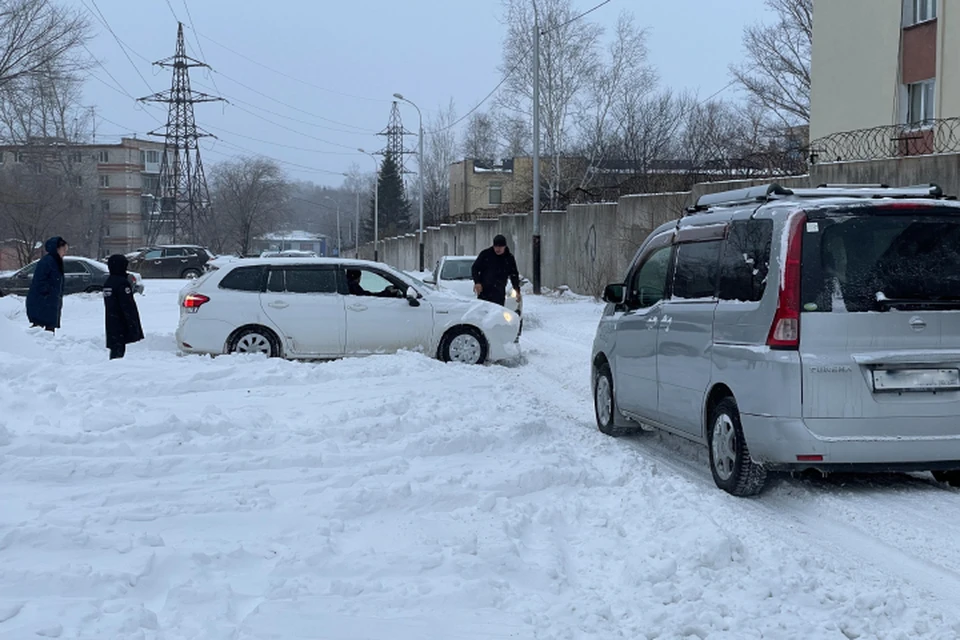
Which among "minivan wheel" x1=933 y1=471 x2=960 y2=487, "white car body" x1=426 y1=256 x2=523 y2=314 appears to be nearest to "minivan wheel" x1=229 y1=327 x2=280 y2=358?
"white car body" x1=426 y1=256 x2=523 y2=314

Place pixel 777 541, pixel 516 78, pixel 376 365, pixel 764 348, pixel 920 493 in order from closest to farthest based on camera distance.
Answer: pixel 777 541 < pixel 764 348 < pixel 920 493 < pixel 376 365 < pixel 516 78

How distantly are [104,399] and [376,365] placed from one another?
10.9 feet

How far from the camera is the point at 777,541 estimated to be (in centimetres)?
552

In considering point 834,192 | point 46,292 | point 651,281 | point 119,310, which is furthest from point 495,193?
point 834,192

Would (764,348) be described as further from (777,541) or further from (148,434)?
(148,434)

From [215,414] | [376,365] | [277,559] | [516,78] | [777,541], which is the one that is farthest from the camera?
[516,78]

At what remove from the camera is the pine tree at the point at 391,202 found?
345 ft

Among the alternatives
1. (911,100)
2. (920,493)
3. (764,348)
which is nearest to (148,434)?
(764,348)

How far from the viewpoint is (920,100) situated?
27.6 m

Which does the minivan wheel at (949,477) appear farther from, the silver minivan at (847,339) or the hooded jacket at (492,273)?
the hooded jacket at (492,273)

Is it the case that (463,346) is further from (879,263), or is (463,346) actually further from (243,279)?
(879,263)

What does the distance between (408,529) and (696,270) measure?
3246 millimetres

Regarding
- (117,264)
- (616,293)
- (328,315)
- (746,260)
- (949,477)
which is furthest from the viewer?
(328,315)

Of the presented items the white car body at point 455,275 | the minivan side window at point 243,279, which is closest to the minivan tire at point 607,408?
the minivan side window at point 243,279
